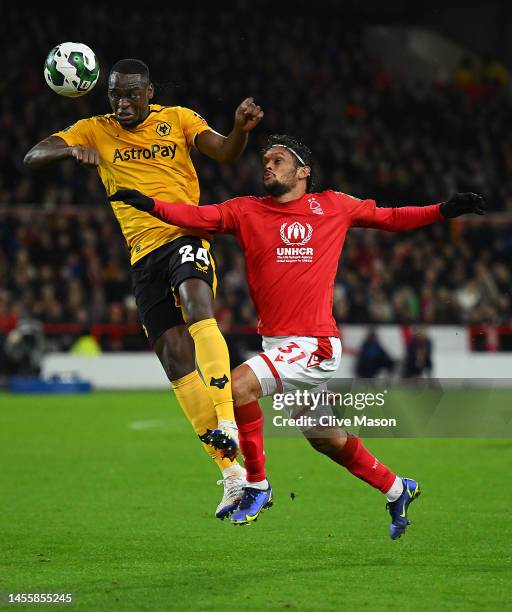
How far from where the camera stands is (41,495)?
9.77m

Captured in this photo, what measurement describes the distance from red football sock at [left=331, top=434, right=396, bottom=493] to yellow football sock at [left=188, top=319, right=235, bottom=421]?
811 millimetres

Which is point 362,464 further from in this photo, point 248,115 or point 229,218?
point 248,115

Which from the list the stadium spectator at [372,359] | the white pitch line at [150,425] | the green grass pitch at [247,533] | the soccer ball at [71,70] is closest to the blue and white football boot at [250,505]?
the green grass pitch at [247,533]

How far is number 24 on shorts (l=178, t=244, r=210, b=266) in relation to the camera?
723 centimetres

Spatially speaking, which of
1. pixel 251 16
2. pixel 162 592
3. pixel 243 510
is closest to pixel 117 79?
pixel 243 510

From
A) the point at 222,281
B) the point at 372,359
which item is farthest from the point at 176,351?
the point at 222,281

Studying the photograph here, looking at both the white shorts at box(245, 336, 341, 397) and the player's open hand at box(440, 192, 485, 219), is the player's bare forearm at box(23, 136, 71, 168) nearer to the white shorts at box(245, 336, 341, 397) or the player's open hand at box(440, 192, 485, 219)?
the white shorts at box(245, 336, 341, 397)

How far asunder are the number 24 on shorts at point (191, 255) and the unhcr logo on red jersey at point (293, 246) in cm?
50

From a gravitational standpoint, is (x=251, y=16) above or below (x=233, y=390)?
below

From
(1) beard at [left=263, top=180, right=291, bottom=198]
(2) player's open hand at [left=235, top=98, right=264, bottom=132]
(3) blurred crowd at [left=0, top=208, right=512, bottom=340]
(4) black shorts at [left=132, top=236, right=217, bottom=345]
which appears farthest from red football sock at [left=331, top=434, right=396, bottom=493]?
(3) blurred crowd at [left=0, top=208, right=512, bottom=340]

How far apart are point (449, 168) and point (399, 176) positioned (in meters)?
1.52

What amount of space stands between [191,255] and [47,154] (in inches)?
42.1

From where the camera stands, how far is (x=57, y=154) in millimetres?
7125

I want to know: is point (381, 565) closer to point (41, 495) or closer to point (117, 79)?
point (117, 79)
